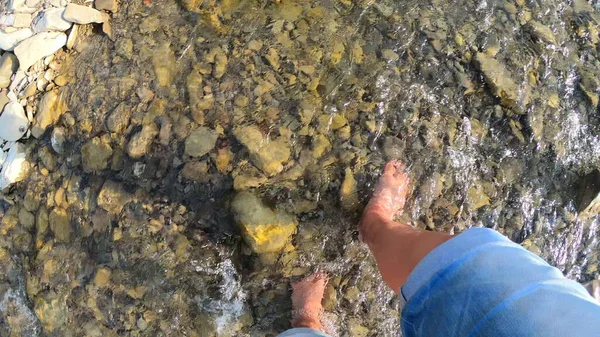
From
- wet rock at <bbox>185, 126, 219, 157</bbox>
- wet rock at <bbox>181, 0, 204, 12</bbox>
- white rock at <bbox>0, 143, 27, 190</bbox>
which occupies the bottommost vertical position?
white rock at <bbox>0, 143, 27, 190</bbox>

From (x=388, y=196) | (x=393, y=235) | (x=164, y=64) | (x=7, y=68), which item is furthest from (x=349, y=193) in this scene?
(x=7, y=68)

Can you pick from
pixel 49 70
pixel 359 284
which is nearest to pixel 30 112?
pixel 49 70

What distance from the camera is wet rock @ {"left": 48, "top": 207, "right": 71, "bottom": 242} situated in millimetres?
2211

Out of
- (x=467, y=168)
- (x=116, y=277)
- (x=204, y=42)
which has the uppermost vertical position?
(x=204, y=42)

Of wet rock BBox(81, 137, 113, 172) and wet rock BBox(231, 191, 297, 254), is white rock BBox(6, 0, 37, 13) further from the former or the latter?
wet rock BBox(231, 191, 297, 254)

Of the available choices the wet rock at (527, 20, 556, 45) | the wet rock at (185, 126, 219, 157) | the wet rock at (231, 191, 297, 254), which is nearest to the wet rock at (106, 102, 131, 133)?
the wet rock at (185, 126, 219, 157)

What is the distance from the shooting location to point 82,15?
2.32 metres

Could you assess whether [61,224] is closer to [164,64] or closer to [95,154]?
[95,154]

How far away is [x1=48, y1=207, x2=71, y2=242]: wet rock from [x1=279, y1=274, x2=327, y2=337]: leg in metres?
1.08

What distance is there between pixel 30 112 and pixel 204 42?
0.91 metres

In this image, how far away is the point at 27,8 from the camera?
7.87ft

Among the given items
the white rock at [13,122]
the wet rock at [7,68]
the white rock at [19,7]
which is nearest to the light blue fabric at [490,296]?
the white rock at [13,122]

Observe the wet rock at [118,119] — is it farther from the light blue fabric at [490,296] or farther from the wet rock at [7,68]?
the light blue fabric at [490,296]

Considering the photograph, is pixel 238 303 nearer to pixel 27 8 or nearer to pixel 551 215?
pixel 551 215
